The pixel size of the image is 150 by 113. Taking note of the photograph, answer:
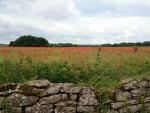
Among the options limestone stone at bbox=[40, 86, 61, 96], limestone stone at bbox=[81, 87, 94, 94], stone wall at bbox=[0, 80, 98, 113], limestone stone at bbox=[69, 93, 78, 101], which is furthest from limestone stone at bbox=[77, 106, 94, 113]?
limestone stone at bbox=[40, 86, 61, 96]

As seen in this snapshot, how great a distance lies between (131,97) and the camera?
23.3ft

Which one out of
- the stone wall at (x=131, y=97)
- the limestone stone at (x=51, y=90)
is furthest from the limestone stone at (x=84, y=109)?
the limestone stone at (x=51, y=90)

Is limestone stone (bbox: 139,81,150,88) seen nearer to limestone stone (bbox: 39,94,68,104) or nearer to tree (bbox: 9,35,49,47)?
limestone stone (bbox: 39,94,68,104)

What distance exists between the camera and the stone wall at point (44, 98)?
6238mm

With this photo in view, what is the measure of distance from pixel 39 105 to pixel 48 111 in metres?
0.32

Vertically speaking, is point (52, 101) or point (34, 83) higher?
point (34, 83)

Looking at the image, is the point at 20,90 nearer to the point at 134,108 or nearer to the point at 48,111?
the point at 48,111

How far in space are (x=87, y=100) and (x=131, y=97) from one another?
151cm

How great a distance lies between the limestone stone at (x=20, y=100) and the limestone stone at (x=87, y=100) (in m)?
1.34

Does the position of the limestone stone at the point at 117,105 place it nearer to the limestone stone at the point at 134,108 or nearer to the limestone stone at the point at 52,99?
the limestone stone at the point at 134,108

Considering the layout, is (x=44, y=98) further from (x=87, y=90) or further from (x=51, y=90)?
(x=87, y=90)

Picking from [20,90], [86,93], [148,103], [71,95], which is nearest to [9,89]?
[20,90]

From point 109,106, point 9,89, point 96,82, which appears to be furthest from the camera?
point 96,82

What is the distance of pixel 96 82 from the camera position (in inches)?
287
